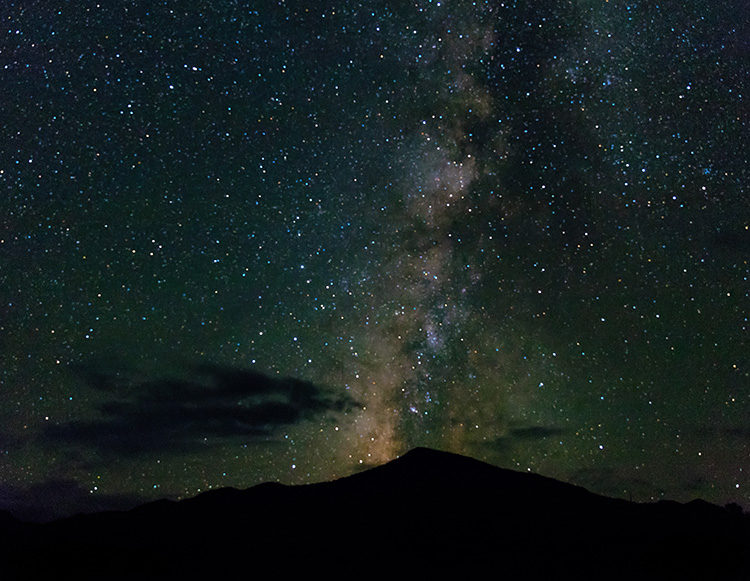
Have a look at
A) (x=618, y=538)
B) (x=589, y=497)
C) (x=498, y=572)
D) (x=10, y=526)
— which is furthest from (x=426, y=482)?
(x=10, y=526)

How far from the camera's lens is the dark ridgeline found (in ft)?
124

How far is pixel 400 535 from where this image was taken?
4850cm

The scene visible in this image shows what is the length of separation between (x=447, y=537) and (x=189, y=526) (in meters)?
20.0

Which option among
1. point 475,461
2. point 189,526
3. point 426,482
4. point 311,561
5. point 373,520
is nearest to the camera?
point 311,561

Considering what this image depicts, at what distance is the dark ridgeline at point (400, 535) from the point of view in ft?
124

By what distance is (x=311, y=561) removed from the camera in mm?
41312

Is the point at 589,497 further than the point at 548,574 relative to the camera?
Yes

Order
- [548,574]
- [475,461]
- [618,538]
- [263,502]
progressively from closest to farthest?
[548,574] → [618,538] → [263,502] → [475,461]

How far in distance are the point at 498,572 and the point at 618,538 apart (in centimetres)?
1226

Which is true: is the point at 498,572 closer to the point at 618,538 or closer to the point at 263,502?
the point at 618,538

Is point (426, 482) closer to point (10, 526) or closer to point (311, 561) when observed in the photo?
point (311, 561)

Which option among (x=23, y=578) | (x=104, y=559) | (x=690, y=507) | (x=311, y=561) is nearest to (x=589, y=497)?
(x=690, y=507)

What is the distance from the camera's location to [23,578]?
36.7 metres

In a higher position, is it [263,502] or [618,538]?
[263,502]
